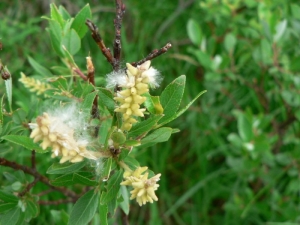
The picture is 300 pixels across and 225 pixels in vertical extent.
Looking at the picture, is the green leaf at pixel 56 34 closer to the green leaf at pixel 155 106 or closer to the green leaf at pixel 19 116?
the green leaf at pixel 19 116

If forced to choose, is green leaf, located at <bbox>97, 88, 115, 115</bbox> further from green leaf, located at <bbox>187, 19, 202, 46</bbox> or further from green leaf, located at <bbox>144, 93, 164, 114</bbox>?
green leaf, located at <bbox>187, 19, 202, 46</bbox>

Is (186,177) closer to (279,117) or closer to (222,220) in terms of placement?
(222,220)

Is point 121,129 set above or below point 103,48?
below

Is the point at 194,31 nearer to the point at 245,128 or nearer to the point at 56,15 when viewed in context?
the point at 245,128

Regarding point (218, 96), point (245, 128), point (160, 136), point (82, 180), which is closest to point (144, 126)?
point (160, 136)

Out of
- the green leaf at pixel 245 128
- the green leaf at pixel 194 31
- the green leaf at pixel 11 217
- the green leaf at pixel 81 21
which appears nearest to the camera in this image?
the green leaf at pixel 11 217

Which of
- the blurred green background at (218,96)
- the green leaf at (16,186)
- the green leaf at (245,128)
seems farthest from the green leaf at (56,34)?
the green leaf at (245,128)
